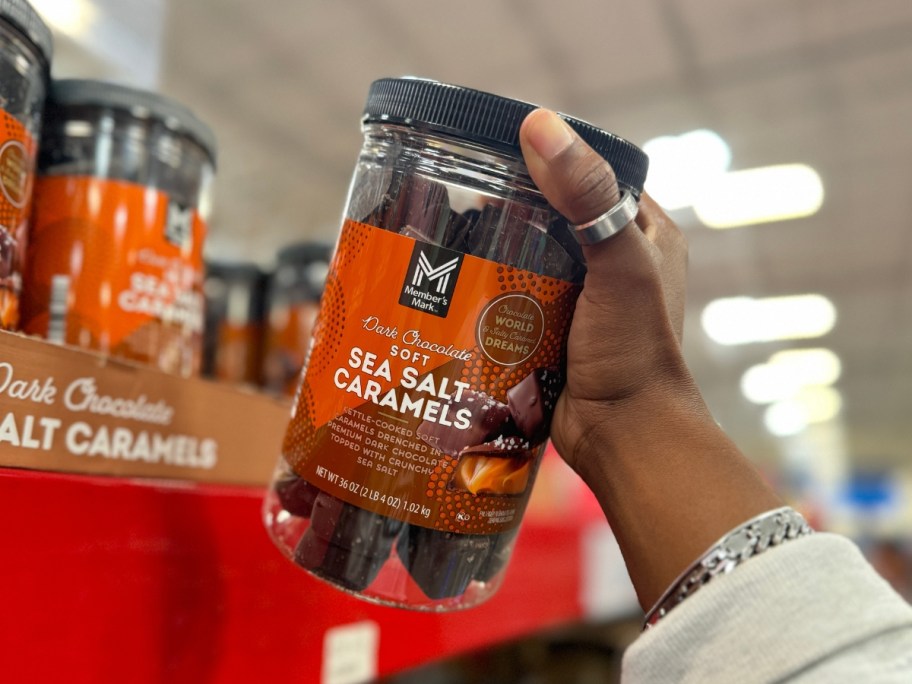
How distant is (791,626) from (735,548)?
0.05 metres

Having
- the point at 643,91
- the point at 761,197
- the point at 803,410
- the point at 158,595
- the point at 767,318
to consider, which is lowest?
the point at 803,410

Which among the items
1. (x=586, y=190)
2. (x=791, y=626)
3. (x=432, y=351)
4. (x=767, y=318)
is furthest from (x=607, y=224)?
(x=767, y=318)

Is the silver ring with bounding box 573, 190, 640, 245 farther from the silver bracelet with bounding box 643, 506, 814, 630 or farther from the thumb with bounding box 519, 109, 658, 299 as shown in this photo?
the silver bracelet with bounding box 643, 506, 814, 630

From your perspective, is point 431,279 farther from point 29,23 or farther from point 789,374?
point 789,374

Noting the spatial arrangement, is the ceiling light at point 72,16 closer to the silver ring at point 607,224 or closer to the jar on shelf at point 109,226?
the jar on shelf at point 109,226

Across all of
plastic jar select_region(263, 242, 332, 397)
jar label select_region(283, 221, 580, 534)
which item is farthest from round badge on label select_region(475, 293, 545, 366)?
plastic jar select_region(263, 242, 332, 397)

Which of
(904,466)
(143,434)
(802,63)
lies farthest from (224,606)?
(904,466)

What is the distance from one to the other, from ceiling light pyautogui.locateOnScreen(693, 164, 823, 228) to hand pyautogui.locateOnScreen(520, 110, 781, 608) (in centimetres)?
394

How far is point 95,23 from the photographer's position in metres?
1.12

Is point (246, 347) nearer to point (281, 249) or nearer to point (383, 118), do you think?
point (281, 249)

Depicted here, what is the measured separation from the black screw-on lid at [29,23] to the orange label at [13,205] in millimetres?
55

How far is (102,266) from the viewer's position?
573 mm

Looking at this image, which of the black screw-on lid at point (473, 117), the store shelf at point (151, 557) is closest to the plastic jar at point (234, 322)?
the store shelf at point (151, 557)

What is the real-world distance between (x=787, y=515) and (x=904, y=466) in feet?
60.1
